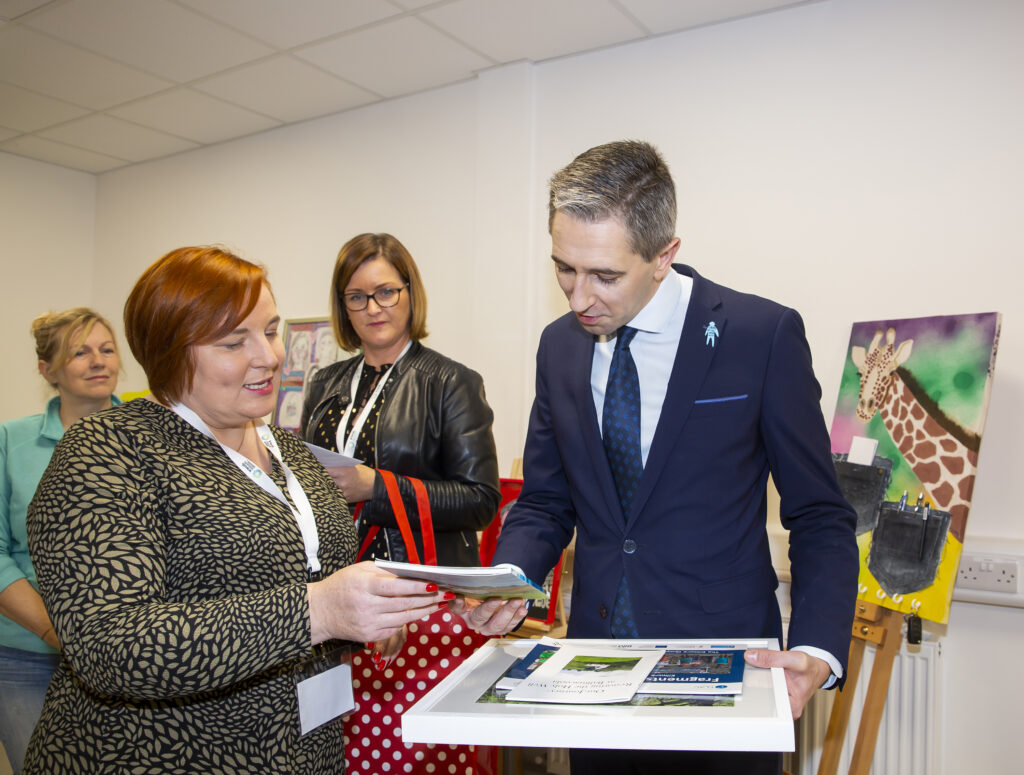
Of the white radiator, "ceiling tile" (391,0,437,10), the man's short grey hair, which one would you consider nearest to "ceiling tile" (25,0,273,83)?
"ceiling tile" (391,0,437,10)

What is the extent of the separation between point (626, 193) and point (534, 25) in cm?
245

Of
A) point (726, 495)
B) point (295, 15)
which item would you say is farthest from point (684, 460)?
point (295, 15)

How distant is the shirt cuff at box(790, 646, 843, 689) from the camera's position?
1350 mm

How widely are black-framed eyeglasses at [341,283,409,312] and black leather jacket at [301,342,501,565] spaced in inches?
6.9

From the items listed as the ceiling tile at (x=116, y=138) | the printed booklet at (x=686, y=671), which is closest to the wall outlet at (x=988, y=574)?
the printed booklet at (x=686, y=671)

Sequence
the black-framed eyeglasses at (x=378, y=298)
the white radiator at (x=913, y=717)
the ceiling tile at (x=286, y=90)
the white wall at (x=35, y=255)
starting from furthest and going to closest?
the white wall at (x=35, y=255), the ceiling tile at (x=286, y=90), the white radiator at (x=913, y=717), the black-framed eyeglasses at (x=378, y=298)

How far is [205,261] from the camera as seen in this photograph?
5.10 ft

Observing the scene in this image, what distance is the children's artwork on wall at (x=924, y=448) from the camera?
2539 mm

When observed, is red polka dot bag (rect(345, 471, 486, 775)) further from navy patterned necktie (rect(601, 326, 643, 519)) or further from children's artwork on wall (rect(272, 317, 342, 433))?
children's artwork on wall (rect(272, 317, 342, 433))

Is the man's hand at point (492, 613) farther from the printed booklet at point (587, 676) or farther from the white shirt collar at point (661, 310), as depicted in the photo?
the white shirt collar at point (661, 310)

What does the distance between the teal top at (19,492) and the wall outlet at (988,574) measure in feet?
9.54

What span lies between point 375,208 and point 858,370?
2.78 metres

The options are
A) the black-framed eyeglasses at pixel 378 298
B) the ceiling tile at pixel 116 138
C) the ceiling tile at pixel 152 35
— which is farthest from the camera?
the ceiling tile at pixel 116 138

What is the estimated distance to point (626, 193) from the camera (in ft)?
4.82
